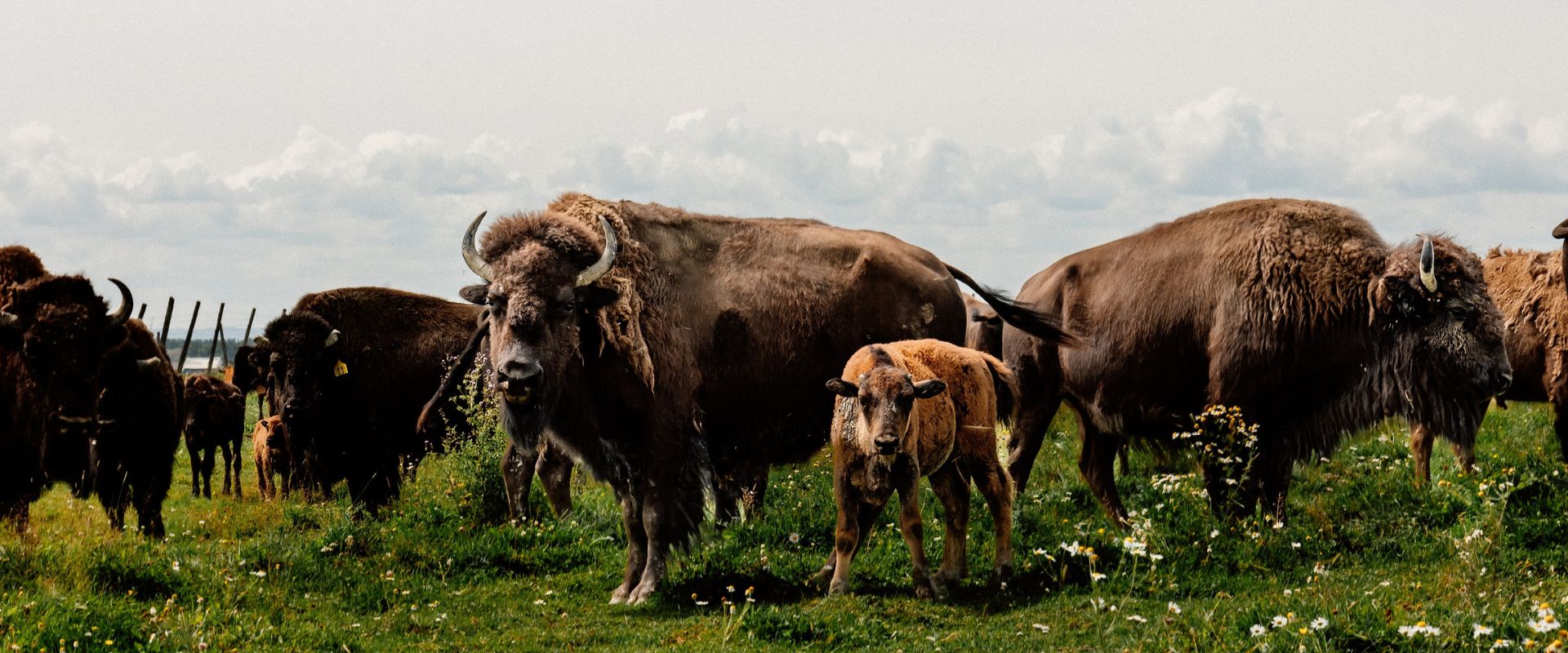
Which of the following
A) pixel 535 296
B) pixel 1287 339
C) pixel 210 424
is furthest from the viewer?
pixel 210 424

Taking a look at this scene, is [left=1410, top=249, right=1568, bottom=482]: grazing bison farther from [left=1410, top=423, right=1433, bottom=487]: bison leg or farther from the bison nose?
the bison nose

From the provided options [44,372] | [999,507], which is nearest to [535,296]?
[999,507]

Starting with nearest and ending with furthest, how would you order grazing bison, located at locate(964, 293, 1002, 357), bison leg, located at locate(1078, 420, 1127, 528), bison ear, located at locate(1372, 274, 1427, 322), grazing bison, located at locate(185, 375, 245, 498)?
bison ear, located at locate(1372, 274, 1427, 322), bison leg, located at locate(1078, 420, 1127, 528), grazing bison, located at locate(964, 293, 1002, 357), grazing bison, located at locate(185, 375, 245, 498)

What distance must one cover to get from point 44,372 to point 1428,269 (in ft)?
33.7

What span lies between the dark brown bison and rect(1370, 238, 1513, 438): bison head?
381 inches

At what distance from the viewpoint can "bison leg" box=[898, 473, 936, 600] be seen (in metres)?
7.97

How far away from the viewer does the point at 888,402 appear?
25.0ft

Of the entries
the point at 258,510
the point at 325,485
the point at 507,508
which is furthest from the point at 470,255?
the point at 325,485

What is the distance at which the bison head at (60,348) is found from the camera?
977 cm

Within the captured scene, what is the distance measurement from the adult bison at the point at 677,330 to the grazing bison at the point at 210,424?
30.6ft

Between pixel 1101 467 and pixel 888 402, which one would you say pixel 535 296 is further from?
pixel 1101 467

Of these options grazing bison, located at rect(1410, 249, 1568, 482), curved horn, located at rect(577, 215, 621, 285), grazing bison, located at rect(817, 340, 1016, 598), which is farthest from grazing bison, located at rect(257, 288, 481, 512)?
grazing bison, located at rect(1410, 249, 1568, 482)

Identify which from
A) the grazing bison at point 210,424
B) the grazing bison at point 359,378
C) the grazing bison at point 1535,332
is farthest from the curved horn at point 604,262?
the grazing bison at point 210,424

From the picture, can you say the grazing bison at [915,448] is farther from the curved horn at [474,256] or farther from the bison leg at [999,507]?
the curved horn at [474,256]
